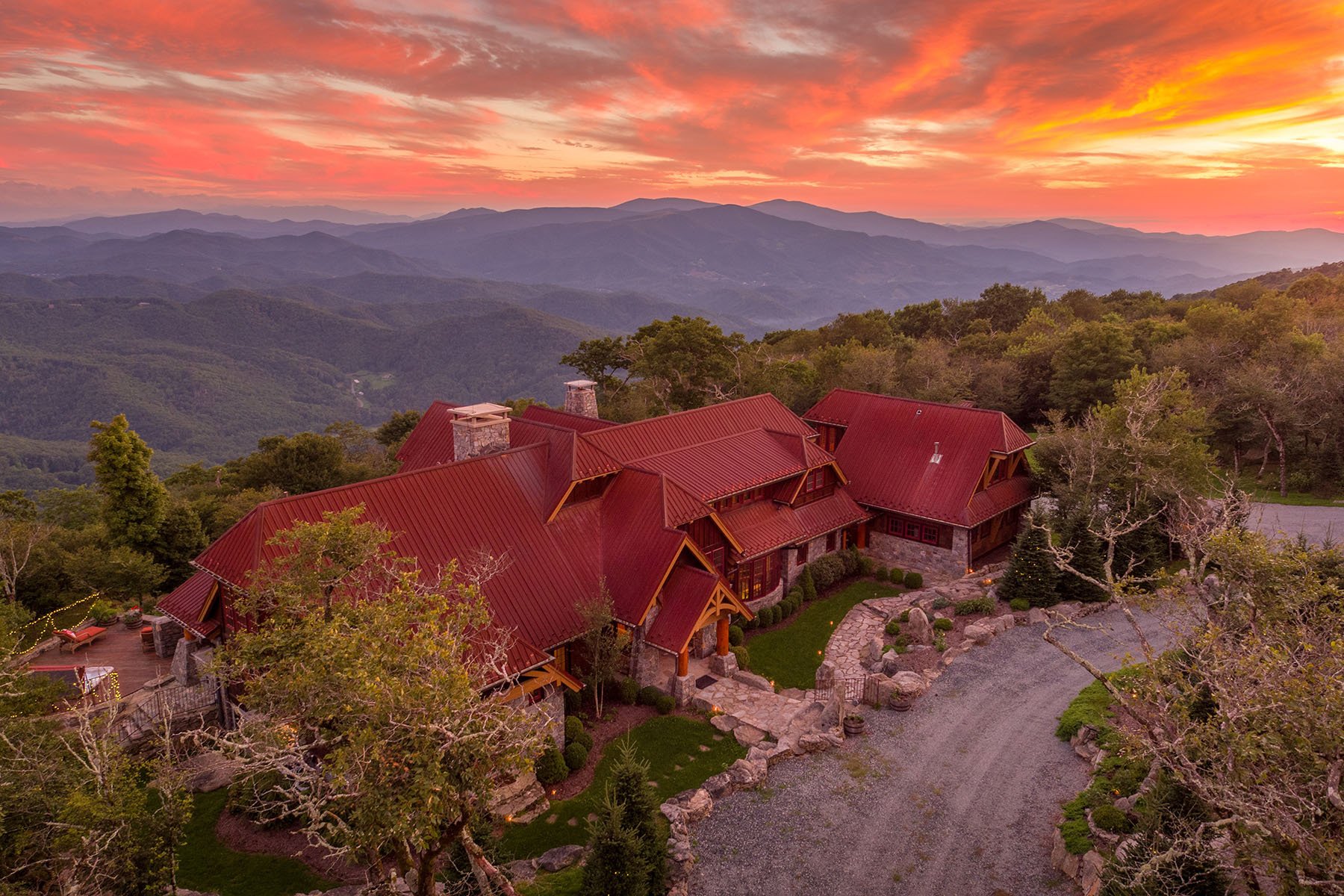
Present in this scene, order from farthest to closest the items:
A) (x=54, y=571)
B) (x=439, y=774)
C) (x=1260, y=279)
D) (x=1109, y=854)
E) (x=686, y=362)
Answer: (x=1260, y=279) < (x=686, y=362) < (x=54, y=571) < (x=1109, y=854) < (x=439, y=774)

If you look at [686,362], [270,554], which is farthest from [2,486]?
[270,554]

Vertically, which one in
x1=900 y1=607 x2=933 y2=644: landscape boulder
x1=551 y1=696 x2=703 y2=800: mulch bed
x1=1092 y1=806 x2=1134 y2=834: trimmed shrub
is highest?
x1=1092 y1=806 x2=1134 y2=834: trimmed shrub

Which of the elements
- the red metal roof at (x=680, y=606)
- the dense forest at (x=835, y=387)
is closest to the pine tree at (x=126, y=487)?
the dense forest at (x=835, y=387)

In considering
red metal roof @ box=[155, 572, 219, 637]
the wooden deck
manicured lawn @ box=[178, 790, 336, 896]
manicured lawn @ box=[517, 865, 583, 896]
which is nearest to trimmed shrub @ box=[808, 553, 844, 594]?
manicured lawn @ box=[517, 865, 583, 896]

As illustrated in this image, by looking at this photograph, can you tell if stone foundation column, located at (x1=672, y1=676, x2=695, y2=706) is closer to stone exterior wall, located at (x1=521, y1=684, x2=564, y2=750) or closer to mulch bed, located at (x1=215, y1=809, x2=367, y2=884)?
stone exterior wall, located at (x1=521, y1=684, x2=564, y2=750)

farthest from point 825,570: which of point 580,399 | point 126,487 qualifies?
point 126,487

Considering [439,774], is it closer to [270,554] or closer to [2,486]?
[270,554]
